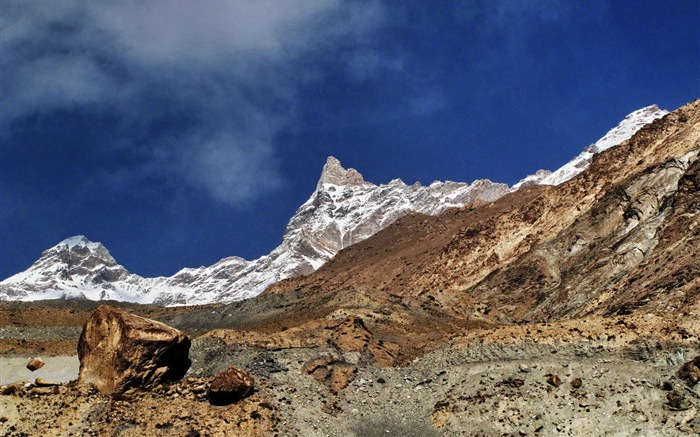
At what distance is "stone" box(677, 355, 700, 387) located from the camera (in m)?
25.8

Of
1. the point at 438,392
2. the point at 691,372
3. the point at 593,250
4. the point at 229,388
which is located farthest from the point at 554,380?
the point at 593,250

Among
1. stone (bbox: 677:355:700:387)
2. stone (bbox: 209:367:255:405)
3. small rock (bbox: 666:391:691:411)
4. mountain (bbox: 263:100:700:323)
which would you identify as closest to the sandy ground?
stone (bbox: 209:367:255:405)

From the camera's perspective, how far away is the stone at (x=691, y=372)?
25.8 m

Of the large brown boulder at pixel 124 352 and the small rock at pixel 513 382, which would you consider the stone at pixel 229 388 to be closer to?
the large brown boulder at pixel 124 352

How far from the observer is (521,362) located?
100ft

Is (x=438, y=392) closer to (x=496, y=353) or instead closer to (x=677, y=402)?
(x=496, y=353)

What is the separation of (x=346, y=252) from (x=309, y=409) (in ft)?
295

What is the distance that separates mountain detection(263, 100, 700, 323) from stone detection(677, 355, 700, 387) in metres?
4.68

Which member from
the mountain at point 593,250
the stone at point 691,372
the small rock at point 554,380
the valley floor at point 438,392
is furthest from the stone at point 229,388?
the mountain at point 593,250

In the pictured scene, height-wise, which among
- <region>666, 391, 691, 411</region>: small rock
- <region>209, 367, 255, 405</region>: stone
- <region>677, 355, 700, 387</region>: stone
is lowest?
<region>666, 391, 691, 411</region>: small rock

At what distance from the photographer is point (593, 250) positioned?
2192 inches

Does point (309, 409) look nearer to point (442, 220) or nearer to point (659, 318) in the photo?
point (659, 318)

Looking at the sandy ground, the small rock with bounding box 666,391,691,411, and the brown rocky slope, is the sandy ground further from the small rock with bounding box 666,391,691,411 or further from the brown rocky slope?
the small rock with bounding box 666,391,691,411

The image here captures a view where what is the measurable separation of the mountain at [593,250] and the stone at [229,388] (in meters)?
18.8
